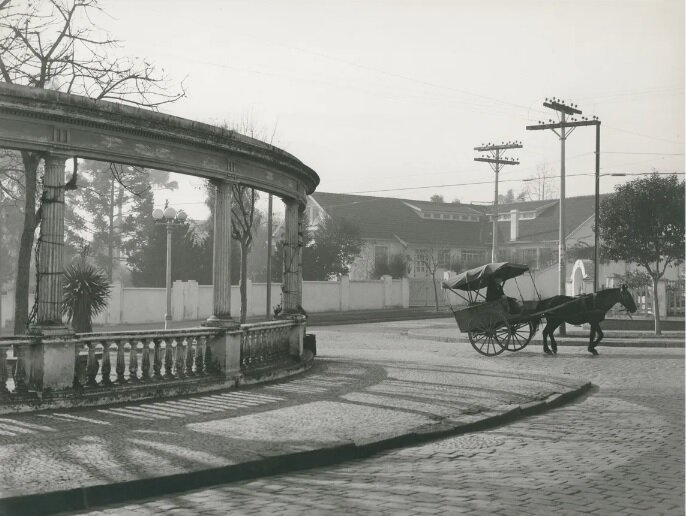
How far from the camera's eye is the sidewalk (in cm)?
587

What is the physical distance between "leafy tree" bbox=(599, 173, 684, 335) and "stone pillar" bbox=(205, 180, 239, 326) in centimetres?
1825

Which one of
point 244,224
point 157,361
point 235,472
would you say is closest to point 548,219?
point 244,224

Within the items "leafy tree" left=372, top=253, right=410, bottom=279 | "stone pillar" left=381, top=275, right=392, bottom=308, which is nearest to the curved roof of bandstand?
"stone pillar" left=381, top=275, right=392, bottom=308

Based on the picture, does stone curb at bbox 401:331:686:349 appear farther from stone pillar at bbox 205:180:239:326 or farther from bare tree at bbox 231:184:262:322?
stone pillar at bbox 205:180:239:326

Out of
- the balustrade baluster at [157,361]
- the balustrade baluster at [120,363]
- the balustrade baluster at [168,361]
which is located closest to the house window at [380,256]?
the balustrade baluster at [168,361]

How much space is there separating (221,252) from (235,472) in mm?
5376

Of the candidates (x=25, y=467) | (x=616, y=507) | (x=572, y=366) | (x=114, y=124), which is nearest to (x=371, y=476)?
(x=616, y=507)

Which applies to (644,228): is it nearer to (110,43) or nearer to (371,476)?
(110,43)

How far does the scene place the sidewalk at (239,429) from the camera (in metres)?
5.87

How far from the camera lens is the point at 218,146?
1098cm

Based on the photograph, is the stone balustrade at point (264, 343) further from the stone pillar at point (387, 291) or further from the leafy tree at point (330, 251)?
the stone pillar at point (387, 291)

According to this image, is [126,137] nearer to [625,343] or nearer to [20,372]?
[20,372]

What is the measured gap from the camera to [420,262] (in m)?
61.5

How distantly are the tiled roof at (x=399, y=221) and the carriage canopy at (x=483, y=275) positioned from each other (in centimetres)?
3809
